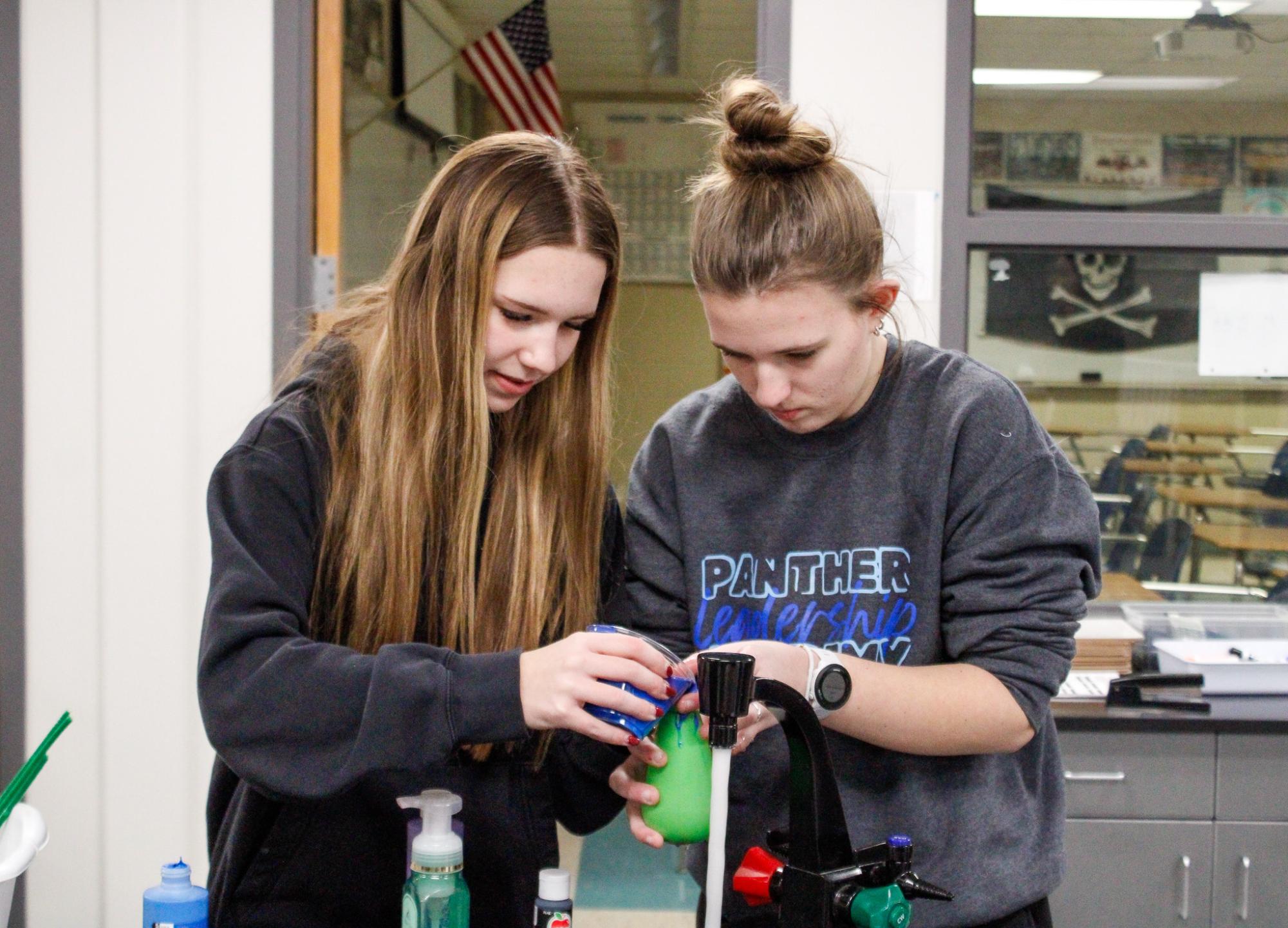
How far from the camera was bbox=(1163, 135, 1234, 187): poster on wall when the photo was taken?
9.06ft

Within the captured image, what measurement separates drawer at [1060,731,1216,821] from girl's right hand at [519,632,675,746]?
4.61 ft

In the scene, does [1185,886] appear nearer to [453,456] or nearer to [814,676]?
[814,676]

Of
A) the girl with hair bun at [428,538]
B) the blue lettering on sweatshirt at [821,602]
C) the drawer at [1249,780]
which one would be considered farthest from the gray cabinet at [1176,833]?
the girl with hair bun at [428,538]

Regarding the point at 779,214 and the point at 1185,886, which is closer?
the point at 779,214

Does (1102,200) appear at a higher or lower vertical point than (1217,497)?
higher

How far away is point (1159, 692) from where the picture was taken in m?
2.30

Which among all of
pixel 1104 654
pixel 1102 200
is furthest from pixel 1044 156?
pixel 1104 654

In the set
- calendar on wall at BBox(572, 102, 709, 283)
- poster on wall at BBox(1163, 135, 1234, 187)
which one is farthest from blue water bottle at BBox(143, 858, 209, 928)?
calendar on wall at BBox(572, 102, 709, 283)

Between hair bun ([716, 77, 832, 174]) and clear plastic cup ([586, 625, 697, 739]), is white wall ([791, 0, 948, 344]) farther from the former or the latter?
clear plastic cup ([586, 625, 697, 739])

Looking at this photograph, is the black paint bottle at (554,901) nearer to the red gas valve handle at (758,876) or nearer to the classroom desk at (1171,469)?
the red gas valve handle at (758,876)

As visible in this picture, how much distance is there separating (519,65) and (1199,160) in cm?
218

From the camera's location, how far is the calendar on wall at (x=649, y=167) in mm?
5371

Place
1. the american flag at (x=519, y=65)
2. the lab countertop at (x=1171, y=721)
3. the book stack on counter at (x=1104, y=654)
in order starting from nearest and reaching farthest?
the lab countertop at (x=1171, y=721) < the book stack on counter at (x=1104, y=654) < the american flag at (x=519, y=65)

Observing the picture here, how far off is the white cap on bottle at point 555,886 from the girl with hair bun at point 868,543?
16 centimetres
